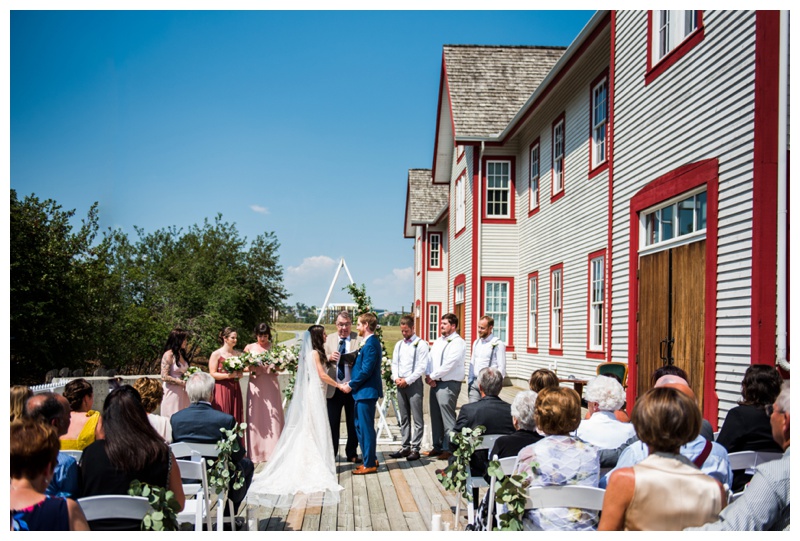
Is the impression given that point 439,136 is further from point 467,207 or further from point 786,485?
point 786,485

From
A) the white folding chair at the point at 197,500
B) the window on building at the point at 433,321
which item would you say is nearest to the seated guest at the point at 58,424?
the white folding chair at the point at 197,500

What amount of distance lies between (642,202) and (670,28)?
2184 mm

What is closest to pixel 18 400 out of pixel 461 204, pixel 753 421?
pixel 753 421

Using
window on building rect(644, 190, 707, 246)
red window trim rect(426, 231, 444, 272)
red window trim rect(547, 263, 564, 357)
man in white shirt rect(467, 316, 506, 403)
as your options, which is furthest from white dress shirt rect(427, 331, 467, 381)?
red window trim rect(426, 231, 444, 272)

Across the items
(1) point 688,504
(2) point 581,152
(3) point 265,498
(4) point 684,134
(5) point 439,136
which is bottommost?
(3) point 265,498

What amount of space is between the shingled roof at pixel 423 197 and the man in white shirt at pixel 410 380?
23.0 metres

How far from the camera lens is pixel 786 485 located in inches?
131

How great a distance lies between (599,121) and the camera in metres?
13.9

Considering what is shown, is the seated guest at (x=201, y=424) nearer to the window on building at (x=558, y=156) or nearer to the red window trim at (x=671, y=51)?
the red window trim at (x=671, y=51)

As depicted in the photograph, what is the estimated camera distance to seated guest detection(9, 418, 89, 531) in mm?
3049

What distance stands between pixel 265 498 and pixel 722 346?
16.0 ft

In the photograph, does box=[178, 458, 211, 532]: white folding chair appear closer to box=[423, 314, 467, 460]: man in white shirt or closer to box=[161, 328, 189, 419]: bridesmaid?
box=[161, 328, 189, 419]: bridesmaid

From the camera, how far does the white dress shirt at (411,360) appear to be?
9242mm
